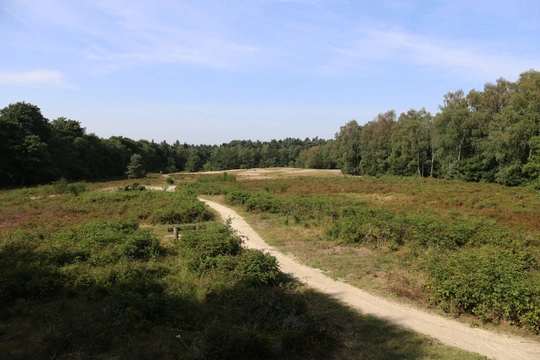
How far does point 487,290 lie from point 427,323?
180 centimetres

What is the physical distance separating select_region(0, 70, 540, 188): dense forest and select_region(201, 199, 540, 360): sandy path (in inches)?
1571

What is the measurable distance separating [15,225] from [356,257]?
753 inches

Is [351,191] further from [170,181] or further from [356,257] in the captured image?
[170,181]

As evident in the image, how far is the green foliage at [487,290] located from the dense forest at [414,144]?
125ft

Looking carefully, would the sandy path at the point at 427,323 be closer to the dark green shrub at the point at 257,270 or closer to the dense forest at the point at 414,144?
the dark green shrub at the point at 257,270

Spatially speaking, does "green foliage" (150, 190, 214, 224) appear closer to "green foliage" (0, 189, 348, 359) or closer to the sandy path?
"green foliage" (0, 189, 348, 359)

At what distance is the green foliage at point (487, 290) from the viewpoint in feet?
26.5

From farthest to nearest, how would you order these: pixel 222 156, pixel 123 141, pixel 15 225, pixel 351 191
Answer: pixel 222 156 < pixel 123 141 < pixel 351 191 < pixel 15 225

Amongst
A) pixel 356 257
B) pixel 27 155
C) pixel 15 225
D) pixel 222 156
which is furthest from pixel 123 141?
pixel 356 257

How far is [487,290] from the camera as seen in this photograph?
28.2 feet

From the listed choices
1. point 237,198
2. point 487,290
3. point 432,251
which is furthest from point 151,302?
point 237,198

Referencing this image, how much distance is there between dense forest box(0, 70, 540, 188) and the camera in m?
43.8

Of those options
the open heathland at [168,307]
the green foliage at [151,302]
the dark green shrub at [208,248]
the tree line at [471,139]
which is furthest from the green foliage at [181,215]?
the tree line at [471,139]

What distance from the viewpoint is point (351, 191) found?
3844 centimetres
